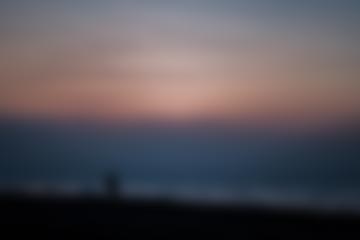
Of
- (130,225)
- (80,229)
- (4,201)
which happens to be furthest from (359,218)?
(4,201)

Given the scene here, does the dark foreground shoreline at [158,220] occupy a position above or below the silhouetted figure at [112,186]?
below

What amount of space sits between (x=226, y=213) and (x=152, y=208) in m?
1.63

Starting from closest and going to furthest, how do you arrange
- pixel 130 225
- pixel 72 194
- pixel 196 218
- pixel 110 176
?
pixel 130 225, pixel 196 218, pixel 110 176, pixel 72 194

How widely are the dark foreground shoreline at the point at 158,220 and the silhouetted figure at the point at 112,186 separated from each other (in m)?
0.46

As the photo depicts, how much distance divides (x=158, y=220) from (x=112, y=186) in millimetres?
4149

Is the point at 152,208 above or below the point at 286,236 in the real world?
above

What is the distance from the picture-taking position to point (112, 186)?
1455cm

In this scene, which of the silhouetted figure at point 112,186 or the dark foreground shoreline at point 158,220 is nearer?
the dark foreground shoreline at point 158,220

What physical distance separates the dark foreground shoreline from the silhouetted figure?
1.52ft

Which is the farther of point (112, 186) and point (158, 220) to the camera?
point (112, 186)

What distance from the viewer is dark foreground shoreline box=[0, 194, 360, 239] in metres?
9.30

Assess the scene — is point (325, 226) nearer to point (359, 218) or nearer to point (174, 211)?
point (359, 218)

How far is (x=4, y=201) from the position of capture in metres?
12.9

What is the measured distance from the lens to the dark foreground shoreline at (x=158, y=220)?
930 centimetres
